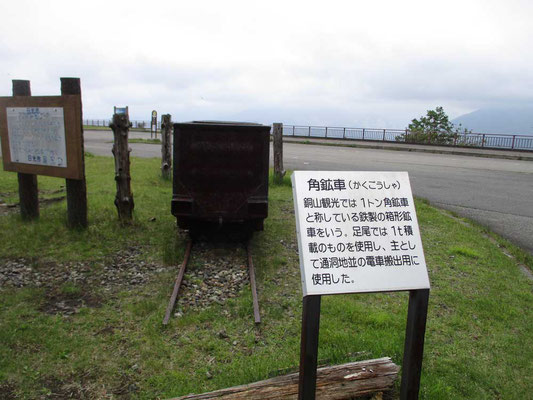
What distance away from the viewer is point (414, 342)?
295cm

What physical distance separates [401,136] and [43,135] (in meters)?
27.1

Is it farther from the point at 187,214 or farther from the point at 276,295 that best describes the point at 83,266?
the point at 276,295

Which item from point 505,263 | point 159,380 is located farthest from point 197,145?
point 505,263

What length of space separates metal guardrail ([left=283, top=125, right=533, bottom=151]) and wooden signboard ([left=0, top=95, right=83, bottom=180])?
26036 mm

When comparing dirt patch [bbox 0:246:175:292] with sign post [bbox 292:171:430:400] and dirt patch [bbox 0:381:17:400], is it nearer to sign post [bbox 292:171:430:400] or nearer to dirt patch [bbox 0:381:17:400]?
dirt patch [bbox 0:381:17:400]

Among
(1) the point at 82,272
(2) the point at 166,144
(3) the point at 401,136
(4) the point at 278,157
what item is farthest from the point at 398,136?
(1) the point at 82,272

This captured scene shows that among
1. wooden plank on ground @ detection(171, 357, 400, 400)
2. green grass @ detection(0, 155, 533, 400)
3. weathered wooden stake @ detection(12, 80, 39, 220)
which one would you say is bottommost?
green grass @ detection(0, 155, 533, 400)

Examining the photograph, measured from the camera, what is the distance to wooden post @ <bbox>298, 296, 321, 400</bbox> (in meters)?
2.73

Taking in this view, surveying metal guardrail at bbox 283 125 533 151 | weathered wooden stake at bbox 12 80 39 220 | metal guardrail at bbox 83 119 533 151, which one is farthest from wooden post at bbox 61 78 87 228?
Result: metal guardrail at bbox 283 125 533 151

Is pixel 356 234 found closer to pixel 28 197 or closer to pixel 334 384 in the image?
pixel 334 384

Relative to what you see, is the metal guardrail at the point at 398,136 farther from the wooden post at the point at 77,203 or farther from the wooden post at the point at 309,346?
the wooden post at the point at 309,346

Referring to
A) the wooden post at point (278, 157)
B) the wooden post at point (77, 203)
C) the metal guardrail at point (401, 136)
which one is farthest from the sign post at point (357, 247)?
the metal guardrail at point (401, 136)

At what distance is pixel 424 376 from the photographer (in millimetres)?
3646

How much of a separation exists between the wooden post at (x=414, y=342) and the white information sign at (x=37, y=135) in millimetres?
5889
